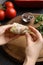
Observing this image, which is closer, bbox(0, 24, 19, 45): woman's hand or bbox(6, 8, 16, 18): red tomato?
bbox(0, 24, 19, 45): woman's hand

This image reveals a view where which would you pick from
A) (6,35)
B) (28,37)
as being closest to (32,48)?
(28,37)

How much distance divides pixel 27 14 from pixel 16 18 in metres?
0.07

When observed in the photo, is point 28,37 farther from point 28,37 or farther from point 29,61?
point 29,61

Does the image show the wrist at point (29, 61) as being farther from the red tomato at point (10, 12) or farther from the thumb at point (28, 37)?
the red tomato at point (10, 12)

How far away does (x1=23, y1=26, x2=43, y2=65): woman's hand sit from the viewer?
0.85 meters

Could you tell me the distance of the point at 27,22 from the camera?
1.07 meters

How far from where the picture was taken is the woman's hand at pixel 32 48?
85cm

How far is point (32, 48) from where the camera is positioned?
882 millimetres

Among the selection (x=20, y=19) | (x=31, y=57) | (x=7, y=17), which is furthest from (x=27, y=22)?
(x=31, y=57)

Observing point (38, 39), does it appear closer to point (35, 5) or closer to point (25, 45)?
point (25, 45)

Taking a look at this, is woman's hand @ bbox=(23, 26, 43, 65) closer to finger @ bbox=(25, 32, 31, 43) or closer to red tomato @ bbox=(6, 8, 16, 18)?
finger @ bbox=(25, 32, 31, 43)

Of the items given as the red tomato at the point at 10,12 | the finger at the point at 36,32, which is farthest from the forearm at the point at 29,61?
the red tomato at the point at 10,12

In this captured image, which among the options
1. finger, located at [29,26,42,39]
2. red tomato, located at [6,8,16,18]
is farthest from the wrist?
red tomato, located at [6,8,16,18]

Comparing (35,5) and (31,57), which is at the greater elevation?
(35,5)
